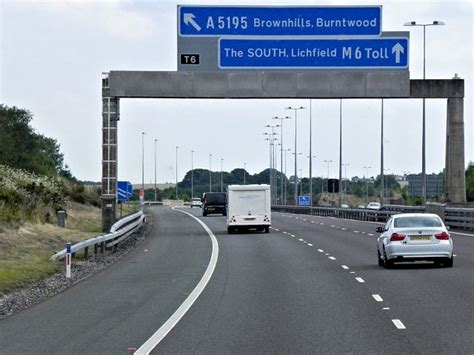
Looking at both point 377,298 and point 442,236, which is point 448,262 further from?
point 377,298

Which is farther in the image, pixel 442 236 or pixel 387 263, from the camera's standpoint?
pixel 387 263

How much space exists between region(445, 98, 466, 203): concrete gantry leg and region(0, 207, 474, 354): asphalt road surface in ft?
64.5

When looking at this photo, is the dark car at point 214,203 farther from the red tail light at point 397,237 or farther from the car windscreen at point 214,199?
the red tail light at point 397,237

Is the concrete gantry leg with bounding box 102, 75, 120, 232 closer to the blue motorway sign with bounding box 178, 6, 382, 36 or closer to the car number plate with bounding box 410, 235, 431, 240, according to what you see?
the blue motorway sign with bounding box 178, 6, 382, 36

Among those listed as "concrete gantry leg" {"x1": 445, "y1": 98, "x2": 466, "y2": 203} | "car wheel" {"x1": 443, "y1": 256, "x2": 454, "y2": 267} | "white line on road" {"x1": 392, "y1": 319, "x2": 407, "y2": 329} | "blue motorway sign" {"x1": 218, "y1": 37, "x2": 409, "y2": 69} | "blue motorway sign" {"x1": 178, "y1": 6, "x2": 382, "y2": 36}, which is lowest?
"white line on road" {"x1": 392, "y1": 319, "x2": 407, "y2": 329}

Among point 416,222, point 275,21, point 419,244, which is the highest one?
point 275,21

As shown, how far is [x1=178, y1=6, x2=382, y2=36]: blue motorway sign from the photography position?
40062 mm

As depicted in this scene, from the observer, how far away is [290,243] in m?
39.1

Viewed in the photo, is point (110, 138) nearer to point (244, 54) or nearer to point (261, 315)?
point (244, 54)

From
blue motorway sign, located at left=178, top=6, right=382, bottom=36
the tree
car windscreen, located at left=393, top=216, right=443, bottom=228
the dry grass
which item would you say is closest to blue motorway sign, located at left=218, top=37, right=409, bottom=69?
blue motorway sign, located at left=178, top=6, right=382, bottom=36

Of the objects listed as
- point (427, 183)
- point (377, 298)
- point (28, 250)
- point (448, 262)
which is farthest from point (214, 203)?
point (377, 298)

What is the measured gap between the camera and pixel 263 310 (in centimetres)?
1619

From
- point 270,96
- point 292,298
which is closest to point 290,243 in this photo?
point 270,96

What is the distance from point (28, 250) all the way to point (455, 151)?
24.6 m
